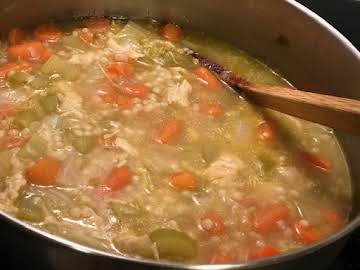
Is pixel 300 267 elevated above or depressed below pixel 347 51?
below

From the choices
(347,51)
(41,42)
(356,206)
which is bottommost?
(356,206)

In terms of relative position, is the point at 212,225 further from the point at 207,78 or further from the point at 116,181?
the point at 207,78

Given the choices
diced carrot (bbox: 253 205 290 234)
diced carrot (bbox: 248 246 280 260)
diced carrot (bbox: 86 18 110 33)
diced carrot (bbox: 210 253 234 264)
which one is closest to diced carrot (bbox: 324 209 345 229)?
diced carrot (bbox: 253 205 290 234)

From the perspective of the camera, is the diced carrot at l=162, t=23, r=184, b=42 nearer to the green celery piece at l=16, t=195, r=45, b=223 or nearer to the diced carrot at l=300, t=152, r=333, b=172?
the diced carrot at l=300, t=152, r=333, b=172

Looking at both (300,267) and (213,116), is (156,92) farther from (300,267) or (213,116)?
(300,267)

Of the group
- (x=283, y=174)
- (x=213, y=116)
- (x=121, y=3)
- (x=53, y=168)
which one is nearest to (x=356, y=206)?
(x=283, y=174)
